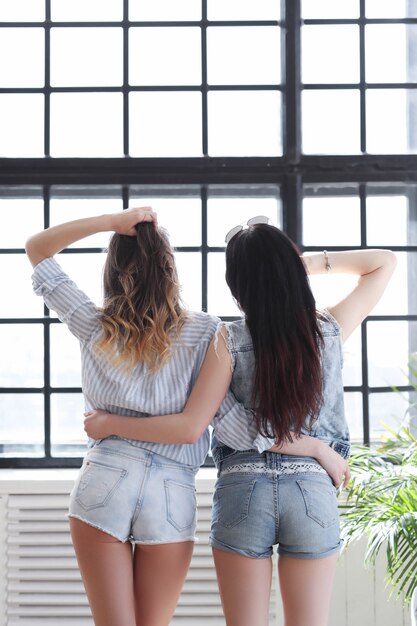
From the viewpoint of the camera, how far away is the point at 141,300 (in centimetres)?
188

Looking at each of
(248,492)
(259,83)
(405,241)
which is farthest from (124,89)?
(248,492)

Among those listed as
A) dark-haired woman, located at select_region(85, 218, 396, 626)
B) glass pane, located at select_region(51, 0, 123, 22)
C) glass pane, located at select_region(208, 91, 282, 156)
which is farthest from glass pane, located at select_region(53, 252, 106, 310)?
dark-haired woman, located at select_region(85, 218, 396, 626)

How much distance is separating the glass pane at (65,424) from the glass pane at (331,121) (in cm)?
143

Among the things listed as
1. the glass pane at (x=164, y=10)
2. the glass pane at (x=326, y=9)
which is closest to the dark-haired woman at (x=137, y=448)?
the glass pane at (x=164, y=10)

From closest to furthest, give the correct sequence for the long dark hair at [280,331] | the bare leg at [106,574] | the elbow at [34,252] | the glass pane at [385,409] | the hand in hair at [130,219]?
the long dark hair at [280,331], the bare leg at [106,574], the hand in hair at [130,219], the elbow at [34,252], the glass pane at [385,409]

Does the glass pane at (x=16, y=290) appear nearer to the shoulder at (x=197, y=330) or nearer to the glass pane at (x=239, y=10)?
the glass pane at (x=239, y=10)

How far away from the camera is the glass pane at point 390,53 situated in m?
3.33

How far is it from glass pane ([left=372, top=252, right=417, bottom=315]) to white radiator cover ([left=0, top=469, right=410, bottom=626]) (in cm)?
96

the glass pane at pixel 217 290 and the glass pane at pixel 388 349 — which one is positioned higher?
the glass pane at pixel 217 290

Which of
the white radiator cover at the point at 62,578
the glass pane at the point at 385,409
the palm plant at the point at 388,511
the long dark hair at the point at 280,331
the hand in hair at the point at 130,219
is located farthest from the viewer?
the glass pane at the point at 385,409

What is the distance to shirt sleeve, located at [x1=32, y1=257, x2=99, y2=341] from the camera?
6.32ft

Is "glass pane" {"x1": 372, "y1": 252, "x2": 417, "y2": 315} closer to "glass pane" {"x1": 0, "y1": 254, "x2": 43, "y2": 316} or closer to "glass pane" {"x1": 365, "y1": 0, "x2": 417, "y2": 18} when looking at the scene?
"glass pane" {"x1": 365, "y1": 0, "x2": 417, "y2": 18}

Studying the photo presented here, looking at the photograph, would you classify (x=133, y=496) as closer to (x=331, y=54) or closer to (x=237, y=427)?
(x=237, y=427)

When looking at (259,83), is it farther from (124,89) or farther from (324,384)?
(324,384)
